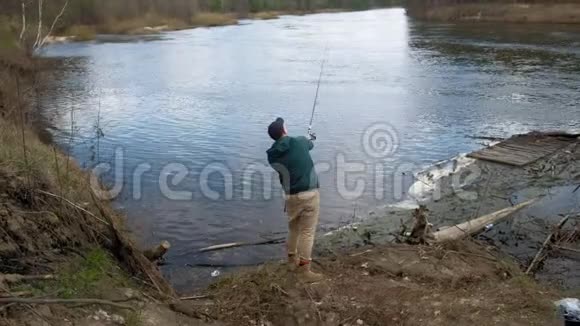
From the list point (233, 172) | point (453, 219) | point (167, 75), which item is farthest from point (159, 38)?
point (453, 219)

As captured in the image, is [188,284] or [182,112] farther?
[182,112]

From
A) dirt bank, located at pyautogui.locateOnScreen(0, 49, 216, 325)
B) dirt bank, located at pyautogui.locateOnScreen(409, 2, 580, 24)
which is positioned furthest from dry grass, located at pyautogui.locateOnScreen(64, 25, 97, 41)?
dirt bank, located at pyautogui.locateOnScreen(0, 49, 216, 325)

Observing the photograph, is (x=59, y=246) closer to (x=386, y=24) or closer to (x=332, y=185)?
(x=332, y=185)

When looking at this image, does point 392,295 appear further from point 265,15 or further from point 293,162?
point 265,15

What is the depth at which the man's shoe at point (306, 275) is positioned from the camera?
22.8 ft

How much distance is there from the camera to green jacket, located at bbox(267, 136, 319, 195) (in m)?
6.72

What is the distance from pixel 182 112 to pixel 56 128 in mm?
4233

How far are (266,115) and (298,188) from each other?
45.3 ft

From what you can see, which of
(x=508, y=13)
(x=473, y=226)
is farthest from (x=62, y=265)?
(x=508, y=13)

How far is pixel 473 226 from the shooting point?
966 centimetres

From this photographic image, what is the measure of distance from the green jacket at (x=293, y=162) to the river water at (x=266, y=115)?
2.68 m

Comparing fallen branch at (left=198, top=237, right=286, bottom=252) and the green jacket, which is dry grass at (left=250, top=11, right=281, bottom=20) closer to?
fallen branch at (left=198, top=237, right=286, bottom=252)

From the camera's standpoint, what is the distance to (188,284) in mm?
8617

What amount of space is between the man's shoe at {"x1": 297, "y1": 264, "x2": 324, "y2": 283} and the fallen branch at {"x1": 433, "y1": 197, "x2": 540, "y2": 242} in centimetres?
238
